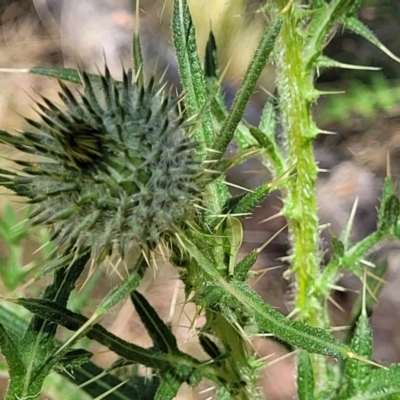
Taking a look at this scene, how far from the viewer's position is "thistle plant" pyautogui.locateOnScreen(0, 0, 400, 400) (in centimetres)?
90

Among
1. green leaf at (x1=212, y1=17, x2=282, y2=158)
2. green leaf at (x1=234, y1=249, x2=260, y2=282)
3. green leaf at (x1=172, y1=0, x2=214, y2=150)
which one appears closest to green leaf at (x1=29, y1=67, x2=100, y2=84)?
green leaf at (x1=172, y1=0, x2=214, y2=150)

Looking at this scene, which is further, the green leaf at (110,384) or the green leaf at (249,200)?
the green leaf at (110,384)

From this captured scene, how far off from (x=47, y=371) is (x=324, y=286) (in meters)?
0.68

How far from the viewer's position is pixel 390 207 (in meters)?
1.36

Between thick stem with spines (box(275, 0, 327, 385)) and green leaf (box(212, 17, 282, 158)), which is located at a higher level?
green leaf (box(212, 17, 282, 158))

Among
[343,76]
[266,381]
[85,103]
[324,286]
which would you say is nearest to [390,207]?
[324,286]

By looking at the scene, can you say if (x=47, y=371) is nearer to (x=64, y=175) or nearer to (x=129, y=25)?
(x=64, y=175)

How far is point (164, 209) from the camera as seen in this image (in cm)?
92

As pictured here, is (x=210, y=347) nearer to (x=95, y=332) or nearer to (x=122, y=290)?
(x=95, y=332)

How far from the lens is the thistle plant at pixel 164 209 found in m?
0.90

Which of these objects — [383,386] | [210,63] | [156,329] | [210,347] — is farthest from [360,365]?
[210,63]

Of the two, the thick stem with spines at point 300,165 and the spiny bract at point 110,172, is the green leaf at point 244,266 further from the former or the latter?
the thick stem with spines at point 300,165

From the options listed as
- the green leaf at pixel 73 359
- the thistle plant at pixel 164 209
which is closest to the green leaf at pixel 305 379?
the thistle plant at pixel 164 209

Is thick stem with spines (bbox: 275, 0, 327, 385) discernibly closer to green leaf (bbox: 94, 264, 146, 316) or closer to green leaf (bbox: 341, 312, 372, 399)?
green leaf (bbox: 341, 312, 372, 399)
